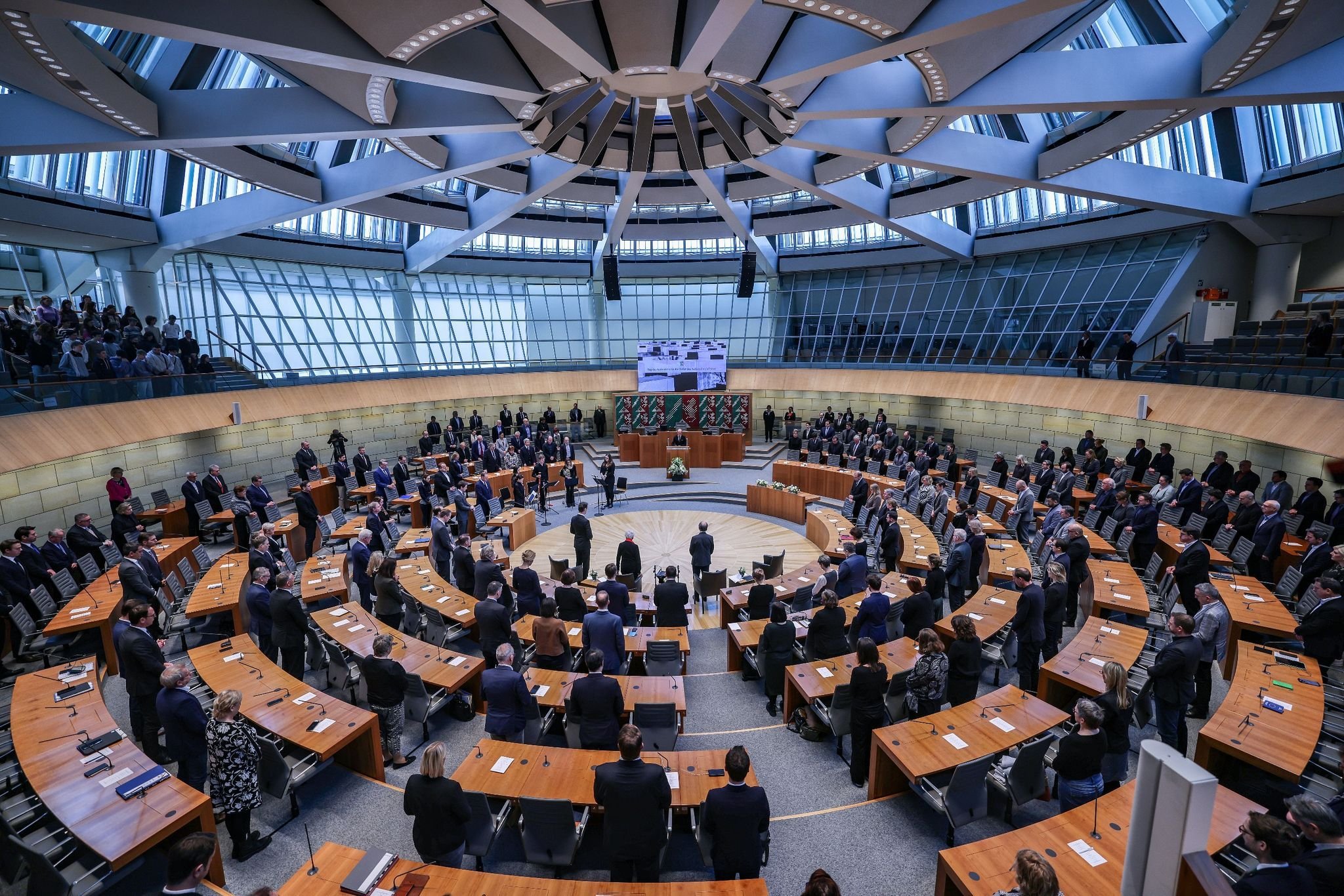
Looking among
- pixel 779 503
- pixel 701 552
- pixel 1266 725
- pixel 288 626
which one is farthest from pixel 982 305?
pixel 288 626

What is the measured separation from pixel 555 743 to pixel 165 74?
14368mm

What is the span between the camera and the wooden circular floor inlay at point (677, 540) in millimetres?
14820

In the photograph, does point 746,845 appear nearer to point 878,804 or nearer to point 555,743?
point 878,804

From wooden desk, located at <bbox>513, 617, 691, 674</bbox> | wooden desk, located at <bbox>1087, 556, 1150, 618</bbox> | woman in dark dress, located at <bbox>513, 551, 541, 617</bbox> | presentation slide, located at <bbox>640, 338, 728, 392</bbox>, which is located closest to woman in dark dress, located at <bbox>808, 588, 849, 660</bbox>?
wooden desk, located at <bbox>513, 617, 691, 674</bbox>

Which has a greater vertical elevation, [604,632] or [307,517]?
[604,632]

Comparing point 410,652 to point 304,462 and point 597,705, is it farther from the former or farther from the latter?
point 304,462

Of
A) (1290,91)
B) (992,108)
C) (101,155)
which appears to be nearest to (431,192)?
(101,155)

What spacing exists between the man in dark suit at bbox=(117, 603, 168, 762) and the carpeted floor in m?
1.44

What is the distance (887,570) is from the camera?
12.8 metres

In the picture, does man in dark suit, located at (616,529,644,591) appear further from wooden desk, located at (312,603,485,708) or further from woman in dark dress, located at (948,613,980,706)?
woman in dark dress, located at (948,613,980,706)

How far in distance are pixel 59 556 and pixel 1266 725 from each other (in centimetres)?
Result: 1727

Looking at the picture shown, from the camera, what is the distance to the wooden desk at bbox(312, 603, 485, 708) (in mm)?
7488

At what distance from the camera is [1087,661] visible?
24.2 feet

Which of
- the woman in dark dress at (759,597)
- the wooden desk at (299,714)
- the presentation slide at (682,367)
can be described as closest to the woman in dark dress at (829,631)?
the woman in dark dress at (759,597)
